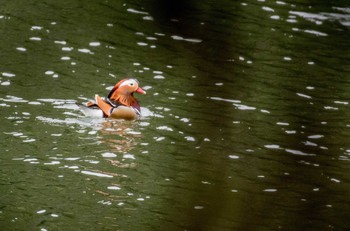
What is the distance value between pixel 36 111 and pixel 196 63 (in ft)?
31.5

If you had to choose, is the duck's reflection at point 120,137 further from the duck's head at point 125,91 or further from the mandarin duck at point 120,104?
the duck's head at point 125,91

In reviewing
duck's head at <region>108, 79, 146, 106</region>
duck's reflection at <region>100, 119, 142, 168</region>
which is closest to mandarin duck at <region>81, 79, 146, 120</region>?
duck's head at <region>108, 79, 146, 106</region>

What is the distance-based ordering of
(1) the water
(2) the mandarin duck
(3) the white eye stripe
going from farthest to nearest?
1. (3) the white eye stripe
2. (2) the mandarin duck
3. (1) the water

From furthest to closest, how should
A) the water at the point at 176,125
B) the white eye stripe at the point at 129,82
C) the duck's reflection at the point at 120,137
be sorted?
the white eye stripe at the point at 129,82, the duck's reflection at the point at 120,137, the water at the point at 176,125

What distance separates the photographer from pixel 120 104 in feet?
39.2

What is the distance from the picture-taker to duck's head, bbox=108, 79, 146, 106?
38.9 feet

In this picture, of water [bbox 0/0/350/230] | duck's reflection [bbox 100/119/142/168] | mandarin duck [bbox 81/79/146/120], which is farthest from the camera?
mandarin duck [bbox 81/79/146/120]

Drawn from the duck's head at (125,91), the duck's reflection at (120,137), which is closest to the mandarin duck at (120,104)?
the duck's head at (125,91)

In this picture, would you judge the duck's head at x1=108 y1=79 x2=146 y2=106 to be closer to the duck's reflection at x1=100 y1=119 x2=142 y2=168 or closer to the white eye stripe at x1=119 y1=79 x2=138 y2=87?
the white eye stripe at x1=119 y1=79 x2=138 y2=87

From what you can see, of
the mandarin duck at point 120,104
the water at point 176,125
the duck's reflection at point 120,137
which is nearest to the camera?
the water at point 176,125

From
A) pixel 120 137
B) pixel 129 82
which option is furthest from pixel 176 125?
pixel 129 82

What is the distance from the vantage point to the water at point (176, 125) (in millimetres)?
2164

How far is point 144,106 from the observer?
40.9ft

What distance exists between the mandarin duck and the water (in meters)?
0.18
